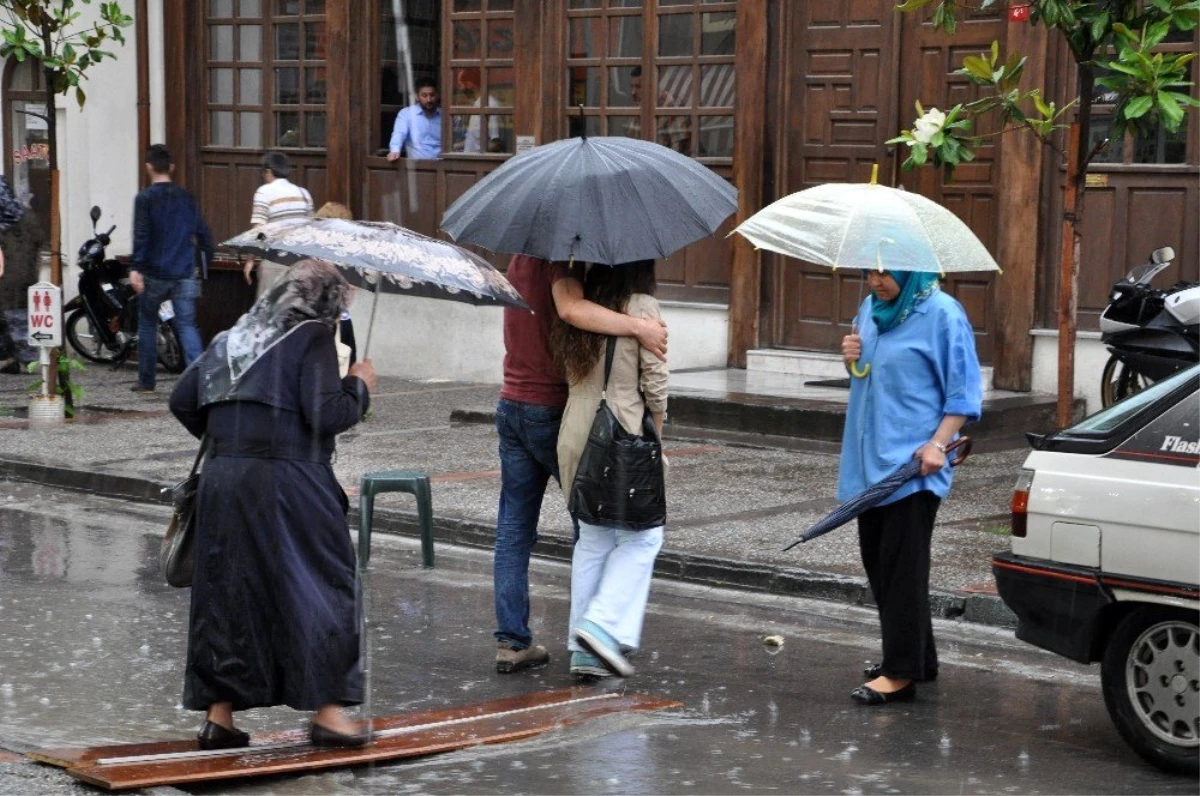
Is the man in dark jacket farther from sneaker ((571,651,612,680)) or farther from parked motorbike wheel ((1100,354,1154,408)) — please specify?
sneaker ((571,651,612,680))

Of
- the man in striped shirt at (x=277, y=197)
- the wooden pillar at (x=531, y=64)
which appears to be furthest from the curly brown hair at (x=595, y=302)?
the wooden pillar at (x=531, y=64)

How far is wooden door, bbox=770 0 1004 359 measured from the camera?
14.9 m

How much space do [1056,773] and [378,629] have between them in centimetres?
340

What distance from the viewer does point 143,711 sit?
683 cm

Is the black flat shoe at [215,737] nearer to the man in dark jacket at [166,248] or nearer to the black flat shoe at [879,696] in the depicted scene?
the black flat shoe at [879,696]

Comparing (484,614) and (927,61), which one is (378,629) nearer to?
(484,614)

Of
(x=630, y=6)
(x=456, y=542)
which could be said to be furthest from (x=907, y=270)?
(x=630, y=6)

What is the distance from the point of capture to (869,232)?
6988 millimetres

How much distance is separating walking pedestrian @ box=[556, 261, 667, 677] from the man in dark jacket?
1015 cm

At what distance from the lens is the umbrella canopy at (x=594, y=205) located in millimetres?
6855

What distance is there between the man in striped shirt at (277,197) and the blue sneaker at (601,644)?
9.78 metres

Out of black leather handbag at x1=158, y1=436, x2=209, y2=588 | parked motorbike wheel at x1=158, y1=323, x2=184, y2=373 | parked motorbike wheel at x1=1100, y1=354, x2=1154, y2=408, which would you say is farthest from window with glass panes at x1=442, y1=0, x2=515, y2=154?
black leather handbag at x1=158, y1=436, x2=209, y2=588

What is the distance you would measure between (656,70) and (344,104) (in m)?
3.80

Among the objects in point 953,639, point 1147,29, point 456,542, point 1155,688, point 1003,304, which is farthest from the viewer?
point 1003,304
